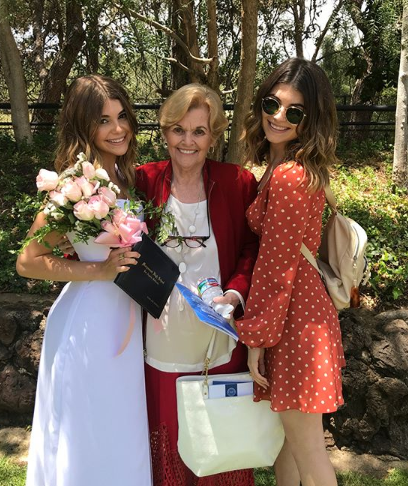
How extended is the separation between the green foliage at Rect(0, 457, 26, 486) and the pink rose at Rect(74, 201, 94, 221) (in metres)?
2.11

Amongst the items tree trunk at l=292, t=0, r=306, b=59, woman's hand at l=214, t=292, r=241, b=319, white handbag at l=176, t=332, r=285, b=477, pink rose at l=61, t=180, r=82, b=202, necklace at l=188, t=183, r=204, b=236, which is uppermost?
tree trunk at l=292, t=0, r=306, b=59

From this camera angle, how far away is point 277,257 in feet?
6.89

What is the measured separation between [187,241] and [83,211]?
59 centimetres

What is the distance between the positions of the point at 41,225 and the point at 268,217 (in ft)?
3.06

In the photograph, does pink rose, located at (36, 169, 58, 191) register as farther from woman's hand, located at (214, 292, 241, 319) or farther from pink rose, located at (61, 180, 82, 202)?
woman's hand, located at (214, 292, 241, 319)

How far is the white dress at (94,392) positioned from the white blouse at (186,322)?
3.7 inches

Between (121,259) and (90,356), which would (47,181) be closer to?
(121,259)

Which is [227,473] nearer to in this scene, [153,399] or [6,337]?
[153,399]

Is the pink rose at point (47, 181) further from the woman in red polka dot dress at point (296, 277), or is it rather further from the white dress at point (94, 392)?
the woman in red polka dot dress at point (296, 277)

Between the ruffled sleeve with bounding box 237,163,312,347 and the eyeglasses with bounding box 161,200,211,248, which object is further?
the eyeglasses with bounding box 161,200,211,248

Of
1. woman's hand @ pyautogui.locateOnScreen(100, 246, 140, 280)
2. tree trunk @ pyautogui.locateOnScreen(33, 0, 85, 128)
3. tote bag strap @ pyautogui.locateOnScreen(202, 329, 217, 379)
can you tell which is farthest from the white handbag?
tree trunk @ pyautogui.locateOnScreen(33, 0, 85, 128)

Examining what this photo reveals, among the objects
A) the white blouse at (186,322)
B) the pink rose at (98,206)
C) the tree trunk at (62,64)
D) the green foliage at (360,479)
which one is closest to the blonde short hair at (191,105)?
the white blouse at (186,322)

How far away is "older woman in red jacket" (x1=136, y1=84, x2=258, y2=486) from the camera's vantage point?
2344 mm

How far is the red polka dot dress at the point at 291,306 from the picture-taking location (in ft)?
6.80
